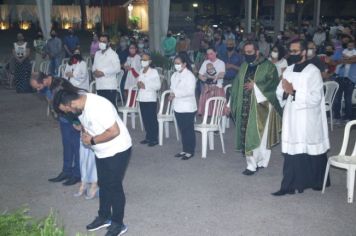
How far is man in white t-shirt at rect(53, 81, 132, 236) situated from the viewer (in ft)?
15.9

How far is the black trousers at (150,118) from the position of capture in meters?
8.88

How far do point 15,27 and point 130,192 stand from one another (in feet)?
116

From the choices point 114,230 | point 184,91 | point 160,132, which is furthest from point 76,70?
point 114,230

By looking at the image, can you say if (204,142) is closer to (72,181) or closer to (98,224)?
(72,181)

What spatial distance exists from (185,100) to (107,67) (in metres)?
2.23

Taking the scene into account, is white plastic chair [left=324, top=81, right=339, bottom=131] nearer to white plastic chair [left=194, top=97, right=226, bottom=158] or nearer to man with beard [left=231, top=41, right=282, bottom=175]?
white plastic chair [left=194, top=97, right=226, bottom=158]

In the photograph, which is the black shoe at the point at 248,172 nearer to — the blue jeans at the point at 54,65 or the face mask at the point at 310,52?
the face mask at the point at 310,52

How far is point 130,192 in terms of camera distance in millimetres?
6586

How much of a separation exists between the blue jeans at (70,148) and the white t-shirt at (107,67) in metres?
2.88

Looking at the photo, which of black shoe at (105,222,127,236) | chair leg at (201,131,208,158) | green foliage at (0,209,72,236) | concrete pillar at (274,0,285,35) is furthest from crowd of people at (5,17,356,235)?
concrete pillar at (274,0,285,35)

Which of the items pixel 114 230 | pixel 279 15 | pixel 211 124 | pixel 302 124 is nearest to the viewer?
pixel 114 230

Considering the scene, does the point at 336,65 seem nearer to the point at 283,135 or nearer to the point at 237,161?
the point at 237,161

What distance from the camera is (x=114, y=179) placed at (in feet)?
16.6

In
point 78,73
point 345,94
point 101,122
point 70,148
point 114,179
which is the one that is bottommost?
point 70,148
